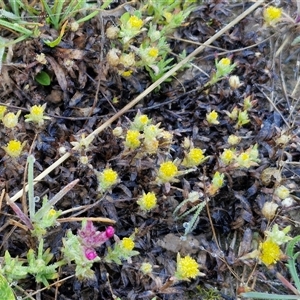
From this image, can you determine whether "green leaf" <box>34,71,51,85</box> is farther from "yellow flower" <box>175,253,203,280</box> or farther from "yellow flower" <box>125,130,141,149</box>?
"yellow flower" <box>175,253,203,280</box>

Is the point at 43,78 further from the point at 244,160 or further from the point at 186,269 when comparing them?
the point at 186,269

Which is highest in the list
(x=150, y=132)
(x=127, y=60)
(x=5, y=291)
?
(x=127, y=60)

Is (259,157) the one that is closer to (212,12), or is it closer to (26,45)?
(212,12)

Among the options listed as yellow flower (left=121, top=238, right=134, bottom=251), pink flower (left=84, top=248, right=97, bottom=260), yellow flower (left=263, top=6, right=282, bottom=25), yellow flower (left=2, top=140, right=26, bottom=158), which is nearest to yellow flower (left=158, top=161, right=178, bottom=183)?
yellow flower (left=121, top=238, right=134, bottom=251)

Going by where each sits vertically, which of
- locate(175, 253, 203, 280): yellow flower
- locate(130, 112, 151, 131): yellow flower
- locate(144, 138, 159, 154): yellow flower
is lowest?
locate(175, 253, 203, 280): yellow flower

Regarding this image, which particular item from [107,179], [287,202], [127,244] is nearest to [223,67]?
[287,202]

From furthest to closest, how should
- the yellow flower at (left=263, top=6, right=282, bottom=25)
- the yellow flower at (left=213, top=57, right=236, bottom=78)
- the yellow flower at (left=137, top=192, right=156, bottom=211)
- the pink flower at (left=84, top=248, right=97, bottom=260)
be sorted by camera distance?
the yellow flower at (left=263, top=6, right=282, bottom=25)
the yellow flower at (left=213, top=57, right=236, bottom=78)
the yellow flower at (left=137, top=192, right=156, bottom=211)
the pink flower at (left=84, top=248, right=97, bottom=260)

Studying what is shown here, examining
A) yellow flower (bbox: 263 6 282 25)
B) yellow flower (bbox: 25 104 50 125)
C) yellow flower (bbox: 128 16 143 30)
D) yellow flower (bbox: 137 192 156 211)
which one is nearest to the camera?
yellow flower (bbox: 137 192 156 211)
